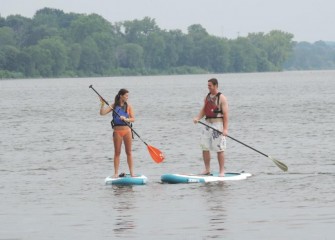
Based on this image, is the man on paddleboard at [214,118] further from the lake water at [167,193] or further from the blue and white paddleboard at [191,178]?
the lake water at [167,193]

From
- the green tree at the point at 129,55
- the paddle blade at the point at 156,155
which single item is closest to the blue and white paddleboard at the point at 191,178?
the paddle blade at the point at 156,155

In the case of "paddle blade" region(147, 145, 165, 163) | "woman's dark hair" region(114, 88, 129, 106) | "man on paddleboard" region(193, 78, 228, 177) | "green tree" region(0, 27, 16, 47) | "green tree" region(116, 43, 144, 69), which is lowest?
"green tree" region(116, 43, 144, 69)

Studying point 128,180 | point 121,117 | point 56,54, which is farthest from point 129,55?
point 121,117

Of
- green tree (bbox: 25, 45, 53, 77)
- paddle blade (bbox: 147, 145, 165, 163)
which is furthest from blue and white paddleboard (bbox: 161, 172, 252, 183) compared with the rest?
green tree (bbox: 25, 45, 53, 77)

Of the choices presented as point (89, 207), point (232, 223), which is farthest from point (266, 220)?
point (89, 207)

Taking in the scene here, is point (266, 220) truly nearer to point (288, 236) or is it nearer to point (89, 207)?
point (288, 236)

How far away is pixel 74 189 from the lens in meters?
19.0

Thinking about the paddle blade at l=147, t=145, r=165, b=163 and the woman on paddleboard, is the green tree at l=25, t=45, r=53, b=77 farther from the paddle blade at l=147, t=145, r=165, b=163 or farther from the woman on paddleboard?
the woman on paddleboard

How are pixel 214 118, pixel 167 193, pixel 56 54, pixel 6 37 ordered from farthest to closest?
pixel 6 37, pixel 56 54, pixel 214 118, pixel 167 193

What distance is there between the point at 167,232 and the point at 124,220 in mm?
1305

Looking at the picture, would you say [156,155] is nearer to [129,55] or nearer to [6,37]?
[6,37]

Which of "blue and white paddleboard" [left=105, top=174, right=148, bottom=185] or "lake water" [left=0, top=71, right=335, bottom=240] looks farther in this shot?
"blue and white paddleboard" [left=105, top=174, right=148, bottom=185]

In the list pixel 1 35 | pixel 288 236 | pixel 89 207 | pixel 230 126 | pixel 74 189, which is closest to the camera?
pixel 288 236

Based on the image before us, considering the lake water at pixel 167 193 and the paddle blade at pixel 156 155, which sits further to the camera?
the paddle blade at pixel 156 155
